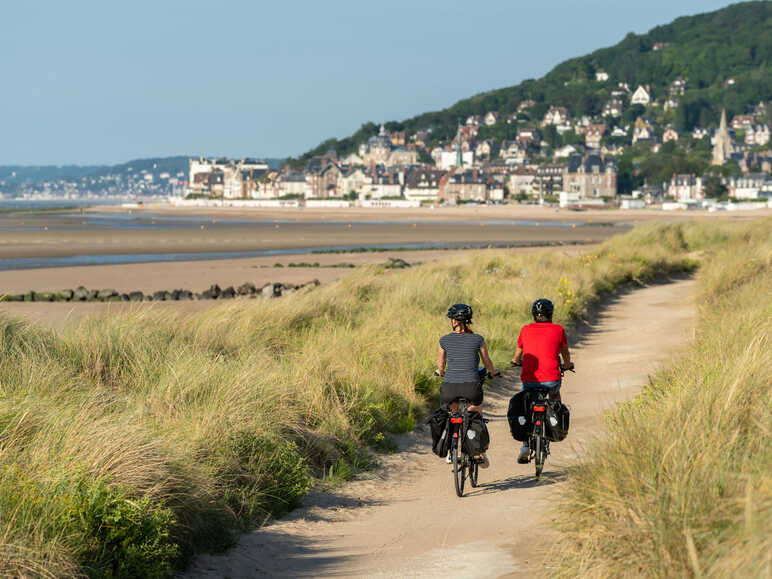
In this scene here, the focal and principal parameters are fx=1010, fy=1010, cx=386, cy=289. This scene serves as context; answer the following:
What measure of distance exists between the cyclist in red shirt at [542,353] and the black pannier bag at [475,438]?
0.59 meters

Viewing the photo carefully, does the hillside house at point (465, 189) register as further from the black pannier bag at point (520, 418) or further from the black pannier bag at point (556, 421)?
the black pannier bag at point (556, 421)

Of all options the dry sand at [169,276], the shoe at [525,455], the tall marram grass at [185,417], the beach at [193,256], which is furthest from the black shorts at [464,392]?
the dry sand at [169,276]

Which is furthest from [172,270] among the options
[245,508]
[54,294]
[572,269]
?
[245,508]

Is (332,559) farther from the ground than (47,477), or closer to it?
closer to it

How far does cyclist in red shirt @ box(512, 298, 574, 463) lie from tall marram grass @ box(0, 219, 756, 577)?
1.87 meters

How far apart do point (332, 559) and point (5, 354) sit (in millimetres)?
4256

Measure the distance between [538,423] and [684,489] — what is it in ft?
9.94

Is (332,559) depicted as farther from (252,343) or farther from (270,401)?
(252,343)

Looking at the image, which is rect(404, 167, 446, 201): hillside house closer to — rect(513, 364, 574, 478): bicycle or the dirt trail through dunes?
the dirt trail through dunes

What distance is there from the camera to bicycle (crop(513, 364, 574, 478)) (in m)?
8.21

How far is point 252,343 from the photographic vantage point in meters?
12.6

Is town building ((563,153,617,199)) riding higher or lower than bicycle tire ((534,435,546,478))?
higher

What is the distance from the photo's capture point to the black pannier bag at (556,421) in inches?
320

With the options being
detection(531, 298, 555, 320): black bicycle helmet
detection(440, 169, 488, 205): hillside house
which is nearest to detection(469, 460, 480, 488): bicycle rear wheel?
detection(531, 298, 555, 320): black bicycle helmet
